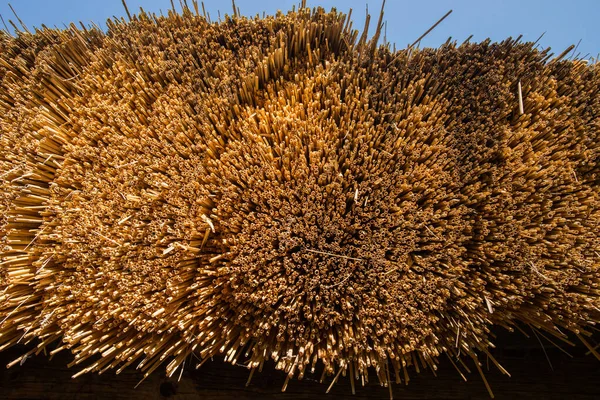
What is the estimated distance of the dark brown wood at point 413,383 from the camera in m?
2.30

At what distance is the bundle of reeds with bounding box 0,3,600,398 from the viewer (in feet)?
5.61

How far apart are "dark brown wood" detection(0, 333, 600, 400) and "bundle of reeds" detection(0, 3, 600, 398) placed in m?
0.56

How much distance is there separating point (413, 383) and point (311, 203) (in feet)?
4.74

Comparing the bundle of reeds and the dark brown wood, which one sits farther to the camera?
the dark brown wood

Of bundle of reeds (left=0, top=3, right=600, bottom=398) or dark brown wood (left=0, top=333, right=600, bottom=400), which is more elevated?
bundle of reeds (left=0, top=3, right=600, bottom=398)

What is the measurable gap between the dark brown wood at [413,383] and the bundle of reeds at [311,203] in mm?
560

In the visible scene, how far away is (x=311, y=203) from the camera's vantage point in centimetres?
171

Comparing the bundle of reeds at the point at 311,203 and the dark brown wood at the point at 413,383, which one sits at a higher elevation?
the bundle of reeds at the point at 311,203

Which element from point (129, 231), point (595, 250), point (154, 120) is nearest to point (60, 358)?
point (129, 231)

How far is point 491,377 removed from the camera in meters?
2.34

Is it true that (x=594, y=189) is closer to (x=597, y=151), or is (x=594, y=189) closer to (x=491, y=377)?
(x=597, y=151)

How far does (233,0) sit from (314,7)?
18.1 inches

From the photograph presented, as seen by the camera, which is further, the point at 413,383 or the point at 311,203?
the point at 413,383

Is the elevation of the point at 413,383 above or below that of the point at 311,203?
below
